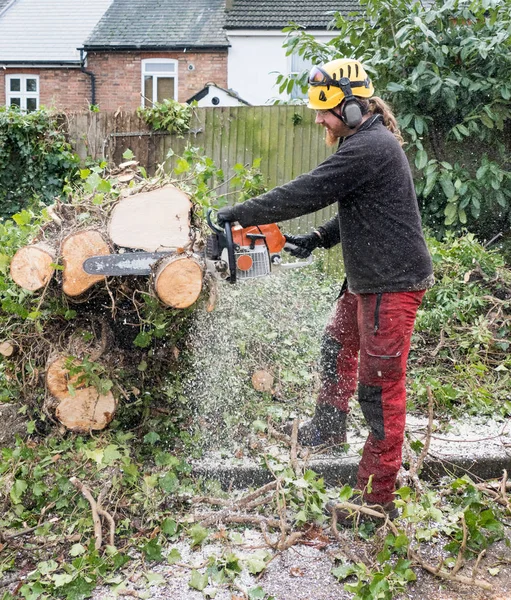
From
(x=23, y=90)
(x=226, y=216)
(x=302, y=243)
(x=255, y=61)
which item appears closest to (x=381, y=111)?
(x=302, y=243)

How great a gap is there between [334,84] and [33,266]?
A: 5.31 ft

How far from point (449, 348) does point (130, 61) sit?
14.9m

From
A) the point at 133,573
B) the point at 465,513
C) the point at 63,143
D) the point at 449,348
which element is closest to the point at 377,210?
the point at 465,513

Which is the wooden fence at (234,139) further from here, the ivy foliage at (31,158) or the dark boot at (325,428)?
the dark boot at (325,428)

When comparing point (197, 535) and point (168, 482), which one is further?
point (168, 482)

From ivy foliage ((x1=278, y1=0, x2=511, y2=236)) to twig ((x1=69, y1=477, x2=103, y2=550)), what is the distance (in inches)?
181

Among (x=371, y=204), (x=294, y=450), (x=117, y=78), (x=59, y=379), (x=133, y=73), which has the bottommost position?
(x=294, y=450)

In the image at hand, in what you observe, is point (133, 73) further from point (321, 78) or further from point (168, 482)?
point (168, 482)

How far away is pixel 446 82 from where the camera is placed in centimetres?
641

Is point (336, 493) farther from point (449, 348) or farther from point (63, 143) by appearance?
point (63, 143)

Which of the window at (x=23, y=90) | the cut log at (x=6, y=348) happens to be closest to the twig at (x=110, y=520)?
the cut log at (x=6, y=348)

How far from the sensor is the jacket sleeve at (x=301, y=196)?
286 centimetres

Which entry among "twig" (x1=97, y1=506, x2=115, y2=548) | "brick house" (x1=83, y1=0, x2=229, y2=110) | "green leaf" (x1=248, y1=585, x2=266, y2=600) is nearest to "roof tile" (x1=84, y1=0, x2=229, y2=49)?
"brick house" (x1=83, y1=0, x2=229, y2=110)

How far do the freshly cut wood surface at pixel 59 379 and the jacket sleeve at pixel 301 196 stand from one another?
1.21 m
